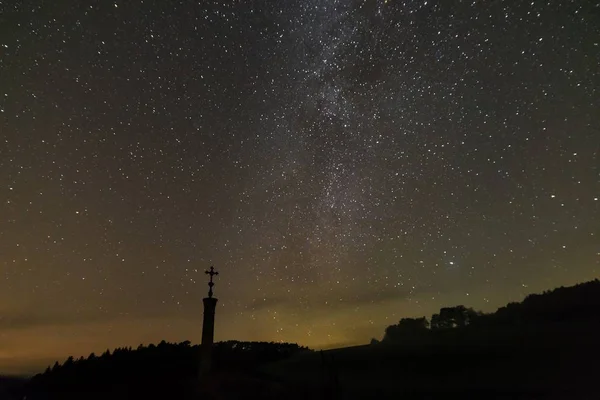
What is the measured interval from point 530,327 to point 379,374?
9.48 meters

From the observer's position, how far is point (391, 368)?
22125 mm

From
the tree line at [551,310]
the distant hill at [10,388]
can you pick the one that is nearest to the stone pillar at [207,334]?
the distant hill at [10,388]

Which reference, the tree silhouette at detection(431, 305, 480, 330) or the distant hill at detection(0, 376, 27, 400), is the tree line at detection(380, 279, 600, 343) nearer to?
the tree silhouette at detection(431, 305, 480, 330)

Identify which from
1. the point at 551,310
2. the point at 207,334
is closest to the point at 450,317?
the point at 551,310

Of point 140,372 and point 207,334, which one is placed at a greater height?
point 207,334

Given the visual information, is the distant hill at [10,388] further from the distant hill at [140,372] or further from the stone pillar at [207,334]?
the stone pillar at [207,334]

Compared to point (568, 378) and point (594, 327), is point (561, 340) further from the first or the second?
point (568, 378)

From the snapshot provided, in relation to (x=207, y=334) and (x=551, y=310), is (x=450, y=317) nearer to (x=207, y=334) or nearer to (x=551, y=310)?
(x=551, y=310)

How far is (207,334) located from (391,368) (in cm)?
920

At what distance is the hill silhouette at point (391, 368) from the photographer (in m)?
17.3

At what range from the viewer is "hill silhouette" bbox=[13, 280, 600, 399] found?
56.7ft

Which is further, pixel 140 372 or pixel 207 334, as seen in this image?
pixel 140 372

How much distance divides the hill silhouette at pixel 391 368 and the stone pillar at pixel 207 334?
22.9 inches

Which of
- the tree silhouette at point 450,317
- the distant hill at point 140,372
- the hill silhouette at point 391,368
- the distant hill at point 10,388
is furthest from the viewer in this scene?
the tree silhouette at point 450,317
